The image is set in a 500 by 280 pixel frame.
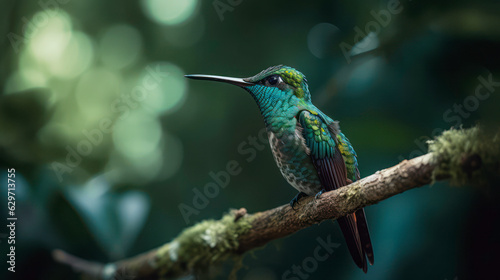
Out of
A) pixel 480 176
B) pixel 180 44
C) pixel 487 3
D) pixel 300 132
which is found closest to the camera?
pixel 480 176

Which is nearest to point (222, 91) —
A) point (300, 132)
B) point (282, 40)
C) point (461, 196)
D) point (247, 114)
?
point (247, 114)

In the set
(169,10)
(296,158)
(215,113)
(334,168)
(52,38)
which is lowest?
(334,168)

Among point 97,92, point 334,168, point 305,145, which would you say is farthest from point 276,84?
point 97,92

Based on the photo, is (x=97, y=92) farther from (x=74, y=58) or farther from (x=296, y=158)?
(x=296, y=158)

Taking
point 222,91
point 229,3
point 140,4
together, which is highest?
point 140,4

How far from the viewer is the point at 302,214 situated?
175cm

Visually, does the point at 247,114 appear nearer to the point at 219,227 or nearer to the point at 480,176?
the point at 219,227

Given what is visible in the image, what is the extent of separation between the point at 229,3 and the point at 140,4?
1002 millimetres

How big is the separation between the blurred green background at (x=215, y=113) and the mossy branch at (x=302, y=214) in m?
0.34

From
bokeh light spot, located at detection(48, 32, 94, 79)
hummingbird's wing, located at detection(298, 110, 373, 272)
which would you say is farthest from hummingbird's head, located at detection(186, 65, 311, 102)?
bokeh light spot, located at detection(48, 32, 94, 79)

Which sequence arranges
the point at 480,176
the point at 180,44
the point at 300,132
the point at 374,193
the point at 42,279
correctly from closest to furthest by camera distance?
the point at 480,176, the point at 374,193, the point at 300,132, the point at 42,279, the point at 180,44

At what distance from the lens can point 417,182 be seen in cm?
124

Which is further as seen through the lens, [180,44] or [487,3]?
[180,44]

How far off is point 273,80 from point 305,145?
358mm
